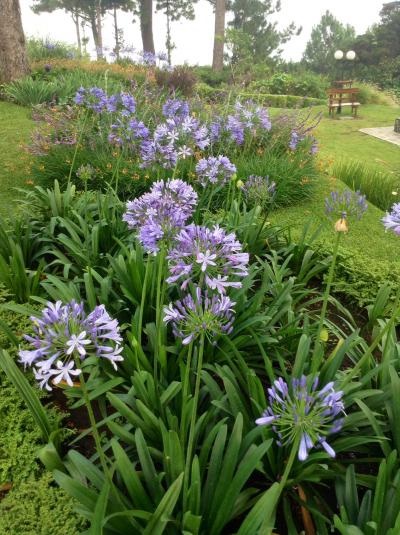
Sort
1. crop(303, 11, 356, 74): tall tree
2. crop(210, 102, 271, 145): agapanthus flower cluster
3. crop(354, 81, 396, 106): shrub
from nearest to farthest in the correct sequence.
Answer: crop(210, 102, 271, 145): agapanthus flower cluster → crop(354, 81, 396, 106): shrub → crop(303, 11, 356, 74): tall tree

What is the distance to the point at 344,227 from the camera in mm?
1426

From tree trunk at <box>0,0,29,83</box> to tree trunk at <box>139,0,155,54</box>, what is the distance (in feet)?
58.6

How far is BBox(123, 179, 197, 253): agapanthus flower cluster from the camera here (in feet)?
5.31

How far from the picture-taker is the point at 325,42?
160 feet

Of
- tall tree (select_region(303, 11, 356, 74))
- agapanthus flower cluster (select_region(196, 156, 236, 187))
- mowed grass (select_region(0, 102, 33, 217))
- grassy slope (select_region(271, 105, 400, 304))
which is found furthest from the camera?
tall tree (select_region(303, 11, 356, 74))

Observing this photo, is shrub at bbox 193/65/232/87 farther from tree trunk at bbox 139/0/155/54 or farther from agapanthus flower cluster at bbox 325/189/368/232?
agapanthus flower cluster at bbox 325/189/368/232

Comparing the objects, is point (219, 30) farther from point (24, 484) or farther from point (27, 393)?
point (24, 484)

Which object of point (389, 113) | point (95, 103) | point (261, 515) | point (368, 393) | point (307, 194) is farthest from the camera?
point (389, 113)

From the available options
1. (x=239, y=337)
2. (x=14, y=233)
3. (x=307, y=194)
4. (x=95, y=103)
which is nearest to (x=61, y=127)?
(x=95, y=103)

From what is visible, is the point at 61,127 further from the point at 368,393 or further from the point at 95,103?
the point at 368,393

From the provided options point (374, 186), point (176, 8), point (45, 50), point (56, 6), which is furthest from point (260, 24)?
point (374, 186)

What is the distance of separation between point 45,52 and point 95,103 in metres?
12.5

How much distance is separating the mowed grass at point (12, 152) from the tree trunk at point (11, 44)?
3.92 ft

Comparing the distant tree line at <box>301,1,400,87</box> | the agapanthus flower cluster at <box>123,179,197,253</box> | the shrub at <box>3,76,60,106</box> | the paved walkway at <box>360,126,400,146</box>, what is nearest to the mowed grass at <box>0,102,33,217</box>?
the shrub at <box>3,76,60,106</box>
